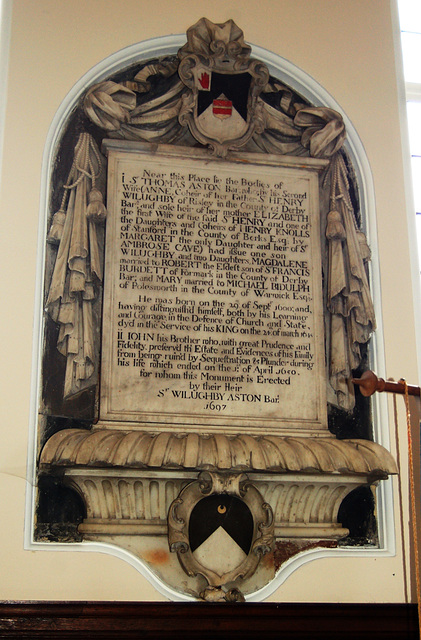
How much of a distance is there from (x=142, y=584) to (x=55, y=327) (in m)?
1.26

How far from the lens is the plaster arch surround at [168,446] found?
12.6 ft

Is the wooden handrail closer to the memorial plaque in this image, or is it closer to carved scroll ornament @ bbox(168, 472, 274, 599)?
the memorial plaque

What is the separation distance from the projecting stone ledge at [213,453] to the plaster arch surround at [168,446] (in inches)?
0.7

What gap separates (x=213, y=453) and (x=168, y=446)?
209mm

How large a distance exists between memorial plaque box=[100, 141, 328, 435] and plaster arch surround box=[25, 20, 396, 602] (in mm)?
262
